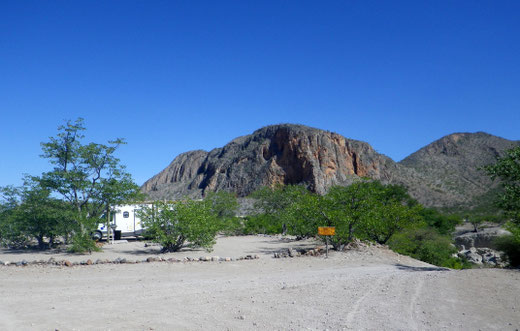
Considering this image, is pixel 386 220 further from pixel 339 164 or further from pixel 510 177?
pixel 339 164

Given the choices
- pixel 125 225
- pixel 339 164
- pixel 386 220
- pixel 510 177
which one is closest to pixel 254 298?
pixel 510 177

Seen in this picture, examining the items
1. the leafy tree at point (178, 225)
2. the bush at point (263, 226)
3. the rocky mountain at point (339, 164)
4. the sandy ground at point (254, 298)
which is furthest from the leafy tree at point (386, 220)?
the rocky mountain at point (339, 164)

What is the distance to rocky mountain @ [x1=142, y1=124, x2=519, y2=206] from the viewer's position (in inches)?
3233

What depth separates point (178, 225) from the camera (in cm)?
1692

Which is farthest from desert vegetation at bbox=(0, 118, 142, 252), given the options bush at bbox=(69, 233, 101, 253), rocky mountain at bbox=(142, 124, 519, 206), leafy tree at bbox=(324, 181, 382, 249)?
rocky mountain at bbox=(142, 124, 519, 206)

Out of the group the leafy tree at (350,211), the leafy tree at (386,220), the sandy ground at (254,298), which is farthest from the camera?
the leafy tree at (386,220)

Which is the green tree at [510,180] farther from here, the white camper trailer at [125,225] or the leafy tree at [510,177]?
the white camper trailer at [125,225]

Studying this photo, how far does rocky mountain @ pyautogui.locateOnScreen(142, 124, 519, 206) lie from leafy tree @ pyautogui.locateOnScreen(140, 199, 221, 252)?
214ft

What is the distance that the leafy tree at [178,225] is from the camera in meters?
16.8

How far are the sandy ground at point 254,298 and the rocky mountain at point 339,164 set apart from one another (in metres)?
68.9

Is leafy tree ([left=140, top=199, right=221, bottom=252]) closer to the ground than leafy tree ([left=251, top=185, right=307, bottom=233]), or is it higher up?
closer to the ground

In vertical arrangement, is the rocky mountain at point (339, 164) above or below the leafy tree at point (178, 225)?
above

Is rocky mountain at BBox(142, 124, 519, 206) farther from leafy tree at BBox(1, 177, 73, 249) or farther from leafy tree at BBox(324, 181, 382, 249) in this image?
leafy tree at BBox(1, 177, 73, 249)

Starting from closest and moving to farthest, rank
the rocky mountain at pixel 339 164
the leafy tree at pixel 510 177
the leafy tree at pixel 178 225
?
the leafy tree at pixel 510 177
the leafy tree at pixel 178 225
the rocky mountain at pixel 339 164
